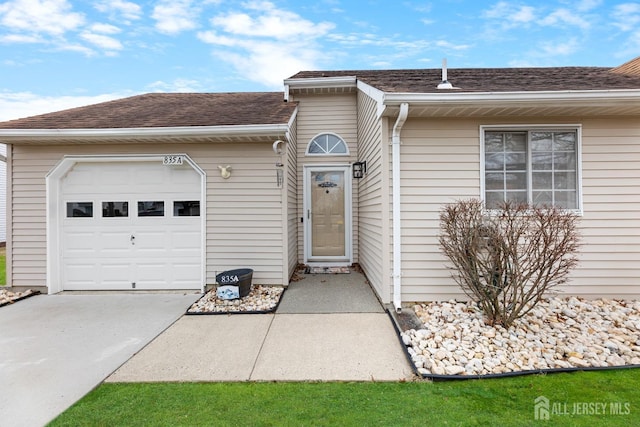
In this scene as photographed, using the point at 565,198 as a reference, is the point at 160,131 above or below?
above

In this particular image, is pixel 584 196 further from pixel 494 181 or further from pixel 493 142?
pixel 493 142

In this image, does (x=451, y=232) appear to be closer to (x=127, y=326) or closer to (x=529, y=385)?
(x=529, y=385)

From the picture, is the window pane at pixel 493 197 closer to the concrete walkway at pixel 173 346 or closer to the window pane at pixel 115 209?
the concrete walkway at pixel 173 346

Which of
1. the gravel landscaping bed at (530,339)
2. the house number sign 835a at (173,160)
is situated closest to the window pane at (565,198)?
the gravel landscaping bed at (530,339)

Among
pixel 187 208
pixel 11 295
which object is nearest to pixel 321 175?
pixel 187 208

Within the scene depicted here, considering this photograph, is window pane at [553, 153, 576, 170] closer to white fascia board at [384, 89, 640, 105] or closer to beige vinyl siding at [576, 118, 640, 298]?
beige vinyl siding at [576, 118, 640, 298]

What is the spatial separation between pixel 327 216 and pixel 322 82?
3077 millimetres

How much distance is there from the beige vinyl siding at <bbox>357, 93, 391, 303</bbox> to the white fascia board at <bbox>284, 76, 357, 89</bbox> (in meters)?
0.63

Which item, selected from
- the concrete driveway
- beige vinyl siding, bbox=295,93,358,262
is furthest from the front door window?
the concrete driveway

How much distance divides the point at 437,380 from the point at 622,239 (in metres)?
3.92

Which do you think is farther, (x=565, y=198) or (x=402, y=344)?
(x=565, y=198)

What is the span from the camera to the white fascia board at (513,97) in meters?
3.66

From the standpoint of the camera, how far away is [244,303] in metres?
4.59

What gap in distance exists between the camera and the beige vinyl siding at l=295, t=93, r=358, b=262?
6.74m
